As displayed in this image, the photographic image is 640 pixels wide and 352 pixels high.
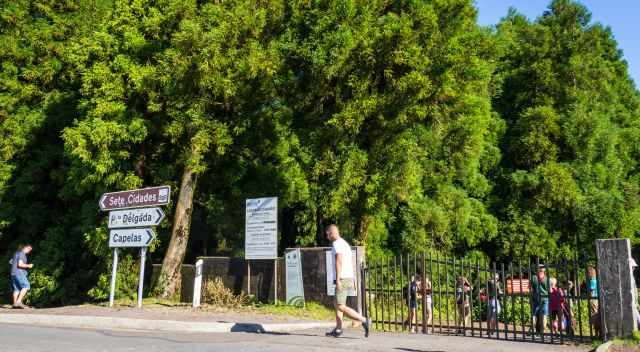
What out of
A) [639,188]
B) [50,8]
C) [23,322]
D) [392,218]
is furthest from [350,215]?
[639,188]

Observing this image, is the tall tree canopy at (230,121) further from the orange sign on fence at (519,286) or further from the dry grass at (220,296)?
the orange sign on fence at (519,286)

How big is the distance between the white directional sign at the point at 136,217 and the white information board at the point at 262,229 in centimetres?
213

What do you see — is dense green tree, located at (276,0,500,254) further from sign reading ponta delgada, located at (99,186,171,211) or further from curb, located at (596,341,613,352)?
curb, located at (596,341,613,352)

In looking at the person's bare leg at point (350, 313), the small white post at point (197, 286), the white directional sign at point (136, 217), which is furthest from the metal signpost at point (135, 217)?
the person's bare leg at point (350, 313)

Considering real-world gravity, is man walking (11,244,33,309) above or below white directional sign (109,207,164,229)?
below

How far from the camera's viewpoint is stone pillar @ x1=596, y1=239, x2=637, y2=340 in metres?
8.78

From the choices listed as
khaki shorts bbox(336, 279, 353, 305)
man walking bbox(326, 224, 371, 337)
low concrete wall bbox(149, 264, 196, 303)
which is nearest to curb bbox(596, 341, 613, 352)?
man walking bbox(326, 224, 371, 337)

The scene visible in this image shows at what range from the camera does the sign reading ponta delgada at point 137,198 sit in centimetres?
1394

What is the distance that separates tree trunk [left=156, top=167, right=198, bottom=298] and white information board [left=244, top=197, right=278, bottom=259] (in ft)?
9.76

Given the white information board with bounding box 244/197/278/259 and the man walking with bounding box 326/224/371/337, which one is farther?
the white information board with bounding box 244/197/278/259

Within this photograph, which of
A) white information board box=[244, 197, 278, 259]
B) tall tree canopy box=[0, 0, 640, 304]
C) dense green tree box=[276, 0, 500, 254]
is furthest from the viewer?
dense green tree box=[276, 0, 500, 254]

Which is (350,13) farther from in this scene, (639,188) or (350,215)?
(639,188)

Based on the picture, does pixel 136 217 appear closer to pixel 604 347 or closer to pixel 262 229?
pixel 262 229

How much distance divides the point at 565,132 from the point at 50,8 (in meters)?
23.4
